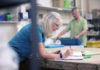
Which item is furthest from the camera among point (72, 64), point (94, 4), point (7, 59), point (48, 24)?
point (94, 4)

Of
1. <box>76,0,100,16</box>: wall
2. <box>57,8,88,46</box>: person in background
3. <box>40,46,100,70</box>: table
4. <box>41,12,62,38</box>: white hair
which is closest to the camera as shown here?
<box>40,46,100,70</box>: table

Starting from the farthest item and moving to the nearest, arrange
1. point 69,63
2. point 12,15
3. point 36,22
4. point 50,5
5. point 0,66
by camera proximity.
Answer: point 50,5, point 12,15, point 69,63, point 0,66, point 36,22

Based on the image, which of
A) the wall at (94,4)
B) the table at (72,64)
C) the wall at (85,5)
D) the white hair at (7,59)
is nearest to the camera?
the white hair at (7,59)

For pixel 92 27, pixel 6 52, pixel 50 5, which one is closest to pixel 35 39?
pixel 6 52

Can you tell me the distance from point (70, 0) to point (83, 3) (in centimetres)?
104

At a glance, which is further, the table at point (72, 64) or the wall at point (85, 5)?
the wall at point (85, 5)

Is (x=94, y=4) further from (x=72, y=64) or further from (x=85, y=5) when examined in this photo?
(x=72, y=64)

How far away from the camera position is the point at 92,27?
6742 millimetres

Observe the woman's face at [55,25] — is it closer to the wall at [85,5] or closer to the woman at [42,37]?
the woman at [42,37]

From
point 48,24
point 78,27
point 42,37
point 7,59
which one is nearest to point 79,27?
point 78,27

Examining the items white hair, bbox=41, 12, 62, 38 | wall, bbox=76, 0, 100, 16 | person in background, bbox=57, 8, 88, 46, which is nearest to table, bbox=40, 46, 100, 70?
white hair, bbox=41, 12, 62, 38

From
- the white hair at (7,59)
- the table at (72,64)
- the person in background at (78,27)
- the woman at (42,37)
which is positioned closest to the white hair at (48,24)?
the woman at (42,37)

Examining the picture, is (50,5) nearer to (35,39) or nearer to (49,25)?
(49,25)

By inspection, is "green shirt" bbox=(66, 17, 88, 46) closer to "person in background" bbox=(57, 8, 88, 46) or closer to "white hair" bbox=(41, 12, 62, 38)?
"person in background" bbox=(57, 8, 88, 46)
